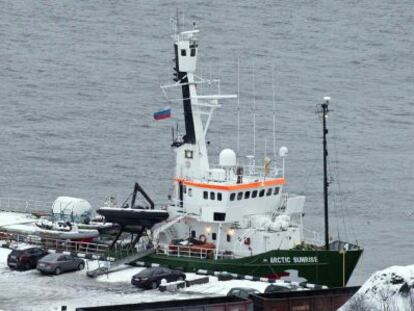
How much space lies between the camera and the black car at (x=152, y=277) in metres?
68.7

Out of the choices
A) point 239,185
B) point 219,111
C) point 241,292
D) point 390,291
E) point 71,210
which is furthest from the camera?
point 219,111

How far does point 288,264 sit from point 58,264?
42.3 ft

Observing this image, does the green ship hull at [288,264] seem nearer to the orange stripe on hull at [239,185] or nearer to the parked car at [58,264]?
the orange stripe on hull at [239,185]

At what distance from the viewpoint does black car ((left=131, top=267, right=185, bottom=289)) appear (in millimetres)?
68688

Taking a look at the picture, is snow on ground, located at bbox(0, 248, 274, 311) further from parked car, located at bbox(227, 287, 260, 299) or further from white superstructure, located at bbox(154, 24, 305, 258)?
white superstructure, located at bbox(154, 24, 305, 258)

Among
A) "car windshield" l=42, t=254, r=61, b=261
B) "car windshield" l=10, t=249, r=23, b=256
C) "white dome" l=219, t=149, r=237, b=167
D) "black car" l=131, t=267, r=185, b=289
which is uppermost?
"white dome" l=219, t=149, r=237, b=167

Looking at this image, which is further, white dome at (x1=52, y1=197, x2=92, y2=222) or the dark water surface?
the dark water surface

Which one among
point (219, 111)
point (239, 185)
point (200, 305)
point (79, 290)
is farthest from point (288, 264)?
point (219, 111)

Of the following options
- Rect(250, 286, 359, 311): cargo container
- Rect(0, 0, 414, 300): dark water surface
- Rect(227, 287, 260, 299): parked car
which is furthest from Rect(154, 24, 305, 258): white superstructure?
Rect(250, 286, 359, 311): cargo container

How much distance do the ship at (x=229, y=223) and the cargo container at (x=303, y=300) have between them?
615 inches

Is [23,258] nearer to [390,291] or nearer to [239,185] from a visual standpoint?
[239,185]

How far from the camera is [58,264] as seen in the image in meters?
72.4

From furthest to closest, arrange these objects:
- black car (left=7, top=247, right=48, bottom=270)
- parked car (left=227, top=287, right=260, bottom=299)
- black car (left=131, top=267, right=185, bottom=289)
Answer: black car (left=7, top=247, right=48, bottom=270) → black car (left=131, top=267, right=185, bottom=289) → parked car (left=227, top=287, right=260, bottom=299)

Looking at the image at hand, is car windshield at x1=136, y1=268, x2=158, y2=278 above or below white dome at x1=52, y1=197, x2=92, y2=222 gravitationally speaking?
below
